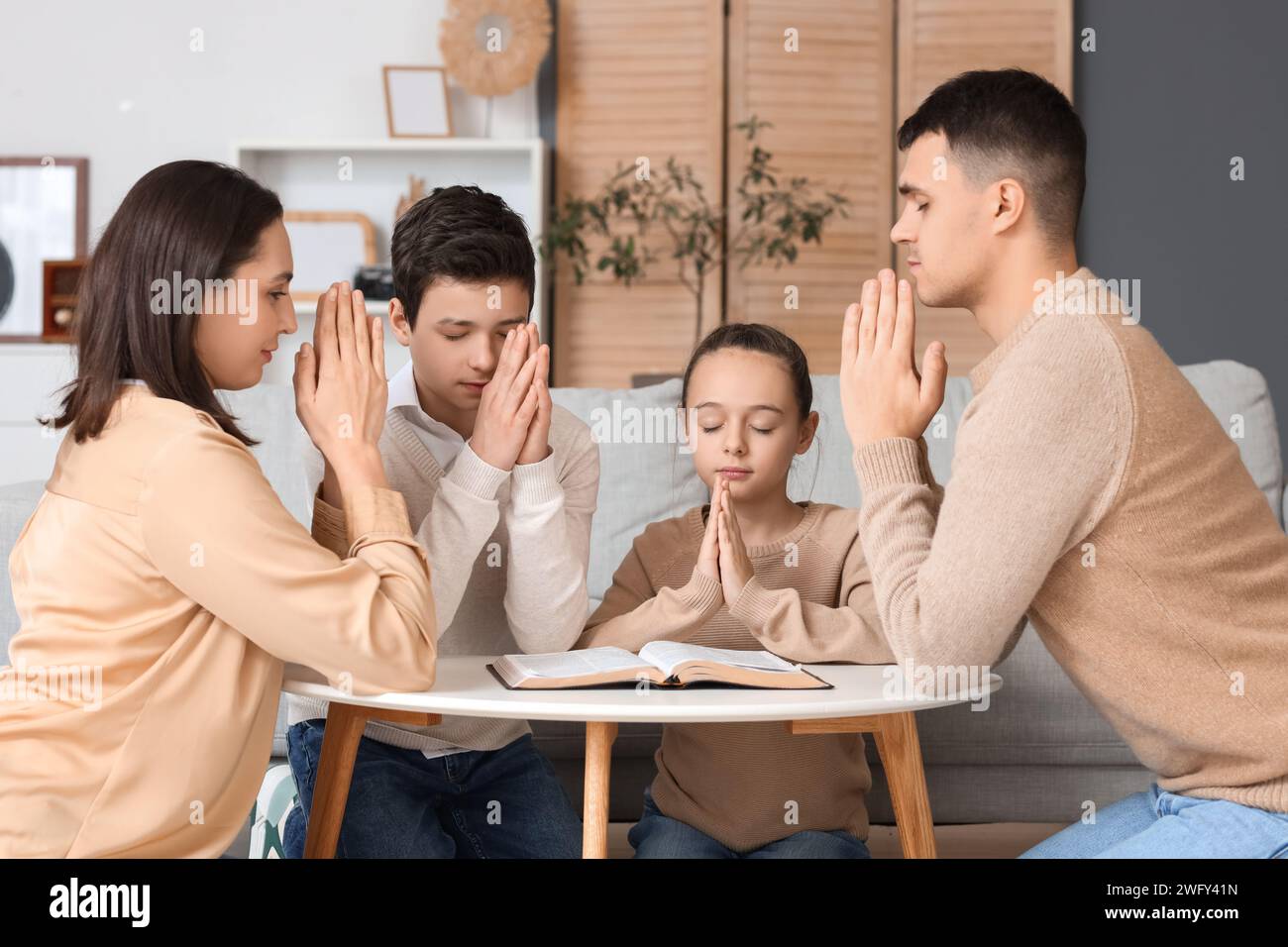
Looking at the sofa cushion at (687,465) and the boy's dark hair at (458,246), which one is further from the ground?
the boy's dark hair at (458,246)

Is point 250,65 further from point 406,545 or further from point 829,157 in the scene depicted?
point 406,545

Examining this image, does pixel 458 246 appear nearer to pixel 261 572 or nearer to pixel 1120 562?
pixel 261 572

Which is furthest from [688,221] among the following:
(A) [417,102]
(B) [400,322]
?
(B) [400,322]

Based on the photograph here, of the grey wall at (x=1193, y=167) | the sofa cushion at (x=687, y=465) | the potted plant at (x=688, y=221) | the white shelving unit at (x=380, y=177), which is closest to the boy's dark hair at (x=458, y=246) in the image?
the sofa cushion at (x=687, y=465)

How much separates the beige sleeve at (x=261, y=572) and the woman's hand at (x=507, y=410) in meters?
0.27

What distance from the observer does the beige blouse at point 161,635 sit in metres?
1.09

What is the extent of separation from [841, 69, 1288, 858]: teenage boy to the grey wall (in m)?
3.38

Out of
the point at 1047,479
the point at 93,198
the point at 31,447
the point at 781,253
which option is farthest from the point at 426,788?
the point at 93,198

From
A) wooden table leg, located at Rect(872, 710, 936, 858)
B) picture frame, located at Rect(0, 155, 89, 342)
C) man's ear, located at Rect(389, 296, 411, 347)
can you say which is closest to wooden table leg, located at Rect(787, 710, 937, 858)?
wooden table leg, located at Rect(872, 710, 936, 858)

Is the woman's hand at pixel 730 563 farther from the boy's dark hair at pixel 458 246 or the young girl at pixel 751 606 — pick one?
the boy's dark hair at pixel 458 246

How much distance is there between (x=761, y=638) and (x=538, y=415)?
0.36 metres

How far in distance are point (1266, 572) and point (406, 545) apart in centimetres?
80

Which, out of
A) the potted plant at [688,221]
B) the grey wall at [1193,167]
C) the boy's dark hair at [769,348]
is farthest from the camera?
the grey wall at [1193,167]

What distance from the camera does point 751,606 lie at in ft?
4.62
